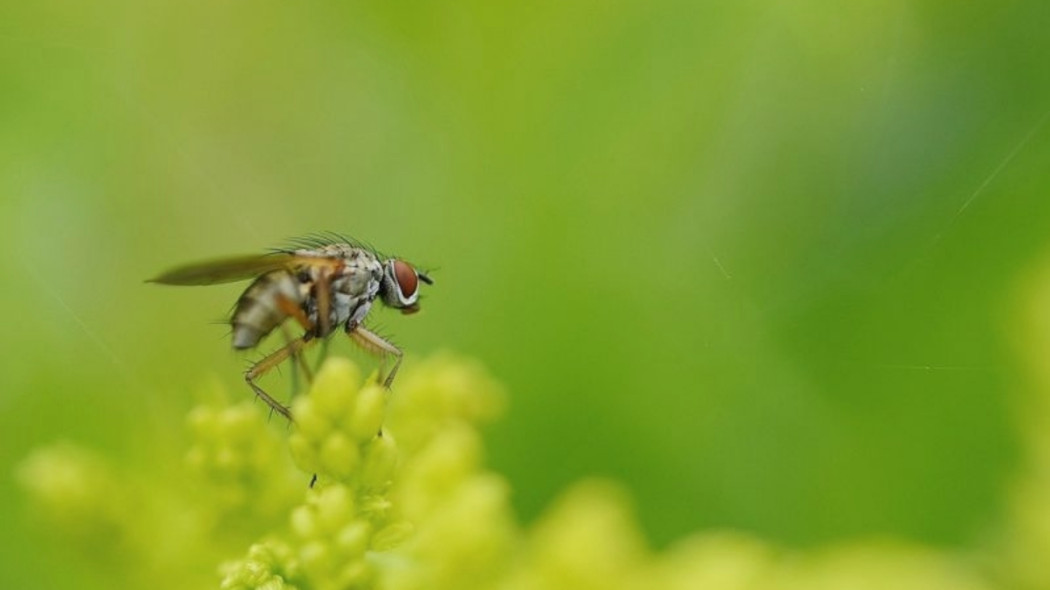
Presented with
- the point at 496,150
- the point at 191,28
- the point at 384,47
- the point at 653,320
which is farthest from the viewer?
the point at 191,28

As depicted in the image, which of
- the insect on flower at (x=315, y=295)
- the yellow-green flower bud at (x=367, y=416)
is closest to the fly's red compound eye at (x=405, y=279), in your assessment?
the insect on flower at (x=315, y=295)

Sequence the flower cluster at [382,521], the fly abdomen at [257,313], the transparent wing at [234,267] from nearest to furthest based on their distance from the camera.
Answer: the flower cluster at [382,521] < the transparent wing at [234,267] < the fly abdomen at [257,313]

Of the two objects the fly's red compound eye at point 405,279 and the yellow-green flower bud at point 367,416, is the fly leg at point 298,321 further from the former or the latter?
the yellow-green flower bud at point 367,416

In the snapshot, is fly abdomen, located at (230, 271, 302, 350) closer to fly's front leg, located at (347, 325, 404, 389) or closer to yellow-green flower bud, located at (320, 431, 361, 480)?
fly's front leg, located at (347, 325, 404, 389)

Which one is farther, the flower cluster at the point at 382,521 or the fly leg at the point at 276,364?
the fly leg at the point at 276,364

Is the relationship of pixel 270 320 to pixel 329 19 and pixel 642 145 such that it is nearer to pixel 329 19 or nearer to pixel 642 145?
pixel 642 145

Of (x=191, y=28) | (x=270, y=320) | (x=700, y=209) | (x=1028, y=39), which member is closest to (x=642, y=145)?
(x=700, y=209)

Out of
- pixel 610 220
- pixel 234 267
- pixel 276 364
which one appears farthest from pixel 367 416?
pixel 610 220

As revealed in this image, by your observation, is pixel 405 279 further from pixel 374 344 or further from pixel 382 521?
pixel 382 521

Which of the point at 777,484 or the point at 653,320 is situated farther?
the point at 653,320
